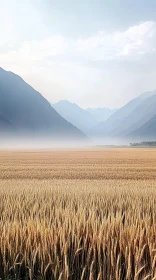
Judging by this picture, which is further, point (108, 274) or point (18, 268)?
point (18, 268)

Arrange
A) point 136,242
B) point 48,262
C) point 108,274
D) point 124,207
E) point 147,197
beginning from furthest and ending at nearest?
1. point 147,197
2. point 124,207
3. point 136,242
4. point 48,262
5. point 108,274

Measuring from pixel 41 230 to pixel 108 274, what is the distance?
0.87 m

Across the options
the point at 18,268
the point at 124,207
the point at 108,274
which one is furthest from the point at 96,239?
the point at 124,207

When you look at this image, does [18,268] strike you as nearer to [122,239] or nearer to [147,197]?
[122,239]

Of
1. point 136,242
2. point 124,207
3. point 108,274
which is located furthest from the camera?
point 124,207

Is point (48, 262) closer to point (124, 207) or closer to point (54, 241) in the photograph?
point (54, 241)

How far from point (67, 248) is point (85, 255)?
0.57 feet

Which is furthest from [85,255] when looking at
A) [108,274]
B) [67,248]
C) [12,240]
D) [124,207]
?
[124,207]

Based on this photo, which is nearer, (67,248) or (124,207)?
(67,248)

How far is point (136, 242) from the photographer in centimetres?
364

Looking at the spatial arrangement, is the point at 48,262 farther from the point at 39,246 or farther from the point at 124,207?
the point at 124,207

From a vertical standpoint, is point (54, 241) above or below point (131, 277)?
above

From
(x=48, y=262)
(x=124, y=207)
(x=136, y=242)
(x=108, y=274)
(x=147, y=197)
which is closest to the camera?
(x=108, y=274)

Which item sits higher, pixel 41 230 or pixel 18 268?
pixel 41 230
